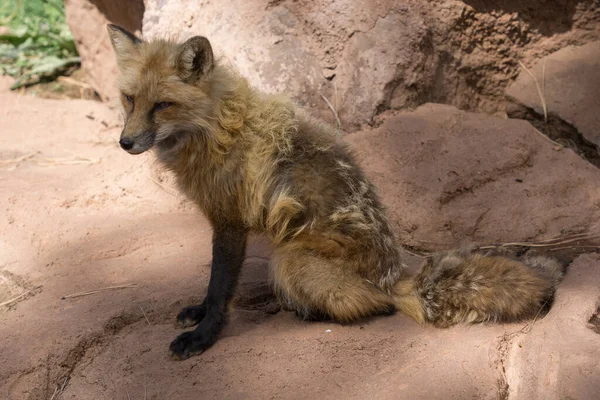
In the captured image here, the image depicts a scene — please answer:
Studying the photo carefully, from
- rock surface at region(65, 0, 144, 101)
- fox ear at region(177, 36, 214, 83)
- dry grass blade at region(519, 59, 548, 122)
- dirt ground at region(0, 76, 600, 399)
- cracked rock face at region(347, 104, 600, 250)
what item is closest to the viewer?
dirt ground at region(0, 76, 600, 399)

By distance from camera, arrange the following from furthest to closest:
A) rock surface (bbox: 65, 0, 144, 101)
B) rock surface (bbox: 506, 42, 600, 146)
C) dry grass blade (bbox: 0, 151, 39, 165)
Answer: rock surface (bbox: 65, 0, 144, 101) → dry grass blade (bbox: 0, 151, 39, 165) → rock surface (bbox: 506, 42, 600, 146)

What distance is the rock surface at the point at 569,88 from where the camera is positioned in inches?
228

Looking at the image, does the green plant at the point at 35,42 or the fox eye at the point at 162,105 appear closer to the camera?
the fox eye at the point at 162,105

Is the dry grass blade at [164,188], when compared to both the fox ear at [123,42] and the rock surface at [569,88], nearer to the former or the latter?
the fox ear at [123,42]

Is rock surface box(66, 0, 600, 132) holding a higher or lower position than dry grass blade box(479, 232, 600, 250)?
higher

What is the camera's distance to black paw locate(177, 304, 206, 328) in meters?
4.13

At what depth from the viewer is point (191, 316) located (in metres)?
4.14

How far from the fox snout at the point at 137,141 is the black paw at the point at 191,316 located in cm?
121

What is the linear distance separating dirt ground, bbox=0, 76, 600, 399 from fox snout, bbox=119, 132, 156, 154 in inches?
48.5

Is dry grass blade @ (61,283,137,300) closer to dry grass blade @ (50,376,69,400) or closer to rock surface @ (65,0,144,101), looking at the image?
dry grass blade @ (50,376,69,400)

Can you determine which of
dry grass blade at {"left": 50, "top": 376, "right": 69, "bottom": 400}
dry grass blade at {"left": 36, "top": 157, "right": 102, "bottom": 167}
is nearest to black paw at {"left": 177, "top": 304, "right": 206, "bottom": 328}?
dry grass blade at {"left": 50, "top": 376, "right": 69, "bottom": 400}

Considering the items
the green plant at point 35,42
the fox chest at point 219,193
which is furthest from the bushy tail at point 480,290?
the green plant at point 35,42

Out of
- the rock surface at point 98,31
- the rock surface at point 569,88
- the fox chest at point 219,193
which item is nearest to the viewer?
the fox chest at point 219,193

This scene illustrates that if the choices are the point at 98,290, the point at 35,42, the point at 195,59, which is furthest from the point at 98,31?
the point at 195,59
